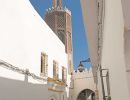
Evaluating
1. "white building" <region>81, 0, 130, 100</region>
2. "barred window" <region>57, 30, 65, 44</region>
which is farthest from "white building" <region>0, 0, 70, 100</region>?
"barred window" <region>57, 30, 65, 44</region>

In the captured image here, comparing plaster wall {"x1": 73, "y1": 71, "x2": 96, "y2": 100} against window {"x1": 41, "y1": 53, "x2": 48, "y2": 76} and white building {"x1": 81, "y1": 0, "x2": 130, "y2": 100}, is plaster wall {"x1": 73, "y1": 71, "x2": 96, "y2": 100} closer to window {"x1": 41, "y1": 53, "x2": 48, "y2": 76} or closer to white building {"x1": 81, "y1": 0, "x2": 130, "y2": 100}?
window {"x1": 41, "y1": 53, "x2": 48, "y2": 76}

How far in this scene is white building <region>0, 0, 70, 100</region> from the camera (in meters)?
7.49

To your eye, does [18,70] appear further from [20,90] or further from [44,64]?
[44,64]

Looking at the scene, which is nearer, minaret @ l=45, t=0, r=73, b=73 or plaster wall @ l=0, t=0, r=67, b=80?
plaster wall @ l=0, t=0, r=67, b=80

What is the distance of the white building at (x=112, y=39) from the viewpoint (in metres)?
1.22

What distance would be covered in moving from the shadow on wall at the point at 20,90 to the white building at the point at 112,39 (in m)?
2.82

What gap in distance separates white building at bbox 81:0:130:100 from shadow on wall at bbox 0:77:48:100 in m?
2.82

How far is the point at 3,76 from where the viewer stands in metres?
7.26

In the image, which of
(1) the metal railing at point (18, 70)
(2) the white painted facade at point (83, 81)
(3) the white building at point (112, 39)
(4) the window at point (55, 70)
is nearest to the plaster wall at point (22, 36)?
(1) the metal railing at point (18, 70)

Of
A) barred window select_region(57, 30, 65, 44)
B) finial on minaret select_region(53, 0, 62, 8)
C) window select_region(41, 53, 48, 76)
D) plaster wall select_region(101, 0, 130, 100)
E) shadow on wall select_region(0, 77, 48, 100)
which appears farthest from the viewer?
finial on minaret select_region(53, 0, 62, 8)

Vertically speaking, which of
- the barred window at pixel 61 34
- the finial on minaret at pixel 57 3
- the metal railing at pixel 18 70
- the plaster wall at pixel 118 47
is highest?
the finial on minaret at pixel 57 3

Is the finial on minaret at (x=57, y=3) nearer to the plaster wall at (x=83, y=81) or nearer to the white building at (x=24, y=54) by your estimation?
the plaster wall at (x=83, y=81)

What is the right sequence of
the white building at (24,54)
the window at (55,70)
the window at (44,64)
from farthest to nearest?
the window at (55,70), the window at (44,64), the white building at (24,54)

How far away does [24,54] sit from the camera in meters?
9.00
